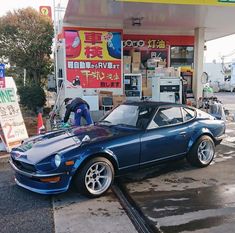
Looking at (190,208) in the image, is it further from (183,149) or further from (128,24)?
(128,24)

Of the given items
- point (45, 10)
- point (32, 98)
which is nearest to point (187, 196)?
point (32, 98)

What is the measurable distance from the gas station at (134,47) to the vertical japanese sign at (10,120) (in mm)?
3134

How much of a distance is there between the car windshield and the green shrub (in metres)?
9.37

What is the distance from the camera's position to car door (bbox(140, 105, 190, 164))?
545 cm

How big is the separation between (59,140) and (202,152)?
2.87 m

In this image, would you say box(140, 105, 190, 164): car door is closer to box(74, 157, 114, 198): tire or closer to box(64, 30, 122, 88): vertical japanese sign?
box(74, 157, 114, 198): tire

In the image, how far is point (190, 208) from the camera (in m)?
4.45

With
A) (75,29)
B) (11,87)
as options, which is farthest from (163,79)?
(11,87)

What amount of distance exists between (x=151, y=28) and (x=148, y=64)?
4.84ft

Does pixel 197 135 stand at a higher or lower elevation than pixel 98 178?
higher

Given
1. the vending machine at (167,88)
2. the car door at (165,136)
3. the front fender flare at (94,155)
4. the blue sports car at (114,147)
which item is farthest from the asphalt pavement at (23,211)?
the vending machine at (167,88)

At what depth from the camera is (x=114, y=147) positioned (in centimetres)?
504

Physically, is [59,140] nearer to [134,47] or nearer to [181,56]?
[134,47]

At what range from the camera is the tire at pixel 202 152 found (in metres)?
6.20
